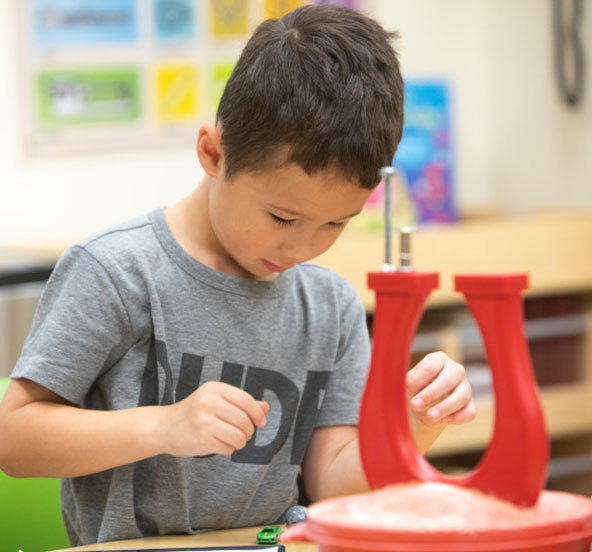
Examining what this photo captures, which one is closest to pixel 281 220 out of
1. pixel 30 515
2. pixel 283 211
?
pixel 283 211

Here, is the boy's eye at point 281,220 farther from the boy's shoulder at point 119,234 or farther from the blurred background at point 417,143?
the blurred background at point 417,143

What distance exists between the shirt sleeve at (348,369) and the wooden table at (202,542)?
155 mm

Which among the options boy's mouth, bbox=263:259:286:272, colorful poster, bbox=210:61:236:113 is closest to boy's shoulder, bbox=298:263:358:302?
boy's mouth, bbox=263:259:286:272

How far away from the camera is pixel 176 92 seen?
2.22 meters

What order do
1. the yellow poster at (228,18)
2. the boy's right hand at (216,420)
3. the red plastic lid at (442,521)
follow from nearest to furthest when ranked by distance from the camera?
the red plastic lid at (442,521)
the boy's right hand at (216,420)
the yellow poster at (228,18)

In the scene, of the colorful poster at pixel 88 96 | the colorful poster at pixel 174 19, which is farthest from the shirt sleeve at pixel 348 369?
the colorful poster at pixel 174 19

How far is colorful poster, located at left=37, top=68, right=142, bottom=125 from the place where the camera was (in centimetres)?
206

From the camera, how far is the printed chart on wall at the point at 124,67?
2.04m

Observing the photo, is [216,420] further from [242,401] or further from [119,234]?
[119,234]

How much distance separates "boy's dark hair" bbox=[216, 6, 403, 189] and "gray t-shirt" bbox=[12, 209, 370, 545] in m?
0.14

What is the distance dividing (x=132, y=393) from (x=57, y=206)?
130 centimetres

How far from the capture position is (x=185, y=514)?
2.79 feet

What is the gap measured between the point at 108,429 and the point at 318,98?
0.29 m

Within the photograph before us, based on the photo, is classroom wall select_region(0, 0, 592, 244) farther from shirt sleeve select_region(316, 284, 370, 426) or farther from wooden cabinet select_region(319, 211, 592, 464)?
shirt sleeve select_region(316, 284, 370, 426)
